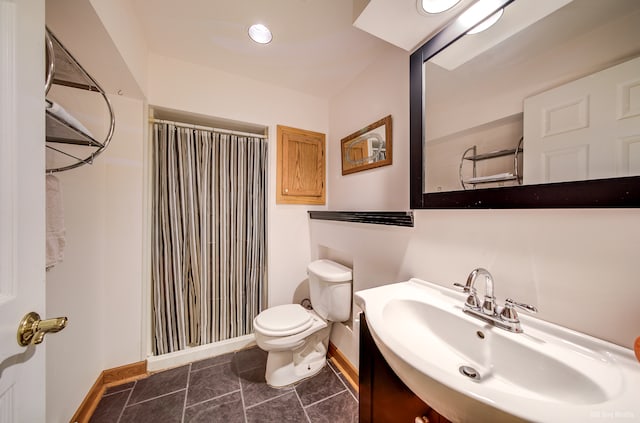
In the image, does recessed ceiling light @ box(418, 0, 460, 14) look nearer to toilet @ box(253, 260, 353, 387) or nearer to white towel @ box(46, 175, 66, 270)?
toilet @ box(253, 260, 353, 387)

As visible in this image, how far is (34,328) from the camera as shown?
0.46m

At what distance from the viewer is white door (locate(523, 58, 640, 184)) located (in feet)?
1.78

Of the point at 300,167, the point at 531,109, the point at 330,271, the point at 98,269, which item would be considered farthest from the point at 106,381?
the point at 531,109

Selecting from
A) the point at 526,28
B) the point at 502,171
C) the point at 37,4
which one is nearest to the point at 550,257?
the point at 502,171

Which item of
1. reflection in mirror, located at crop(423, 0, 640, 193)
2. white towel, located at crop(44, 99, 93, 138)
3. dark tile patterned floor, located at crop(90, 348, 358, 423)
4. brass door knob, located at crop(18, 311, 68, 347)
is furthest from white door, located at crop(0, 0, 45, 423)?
reflection in mirror, located at crop(423, 0, 640, 193)

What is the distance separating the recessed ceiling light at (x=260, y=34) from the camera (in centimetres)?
133

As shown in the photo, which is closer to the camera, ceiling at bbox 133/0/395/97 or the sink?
the sink

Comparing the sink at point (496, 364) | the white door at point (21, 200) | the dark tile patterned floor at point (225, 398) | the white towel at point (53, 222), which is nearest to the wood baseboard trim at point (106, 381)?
the dark tile patterned floor at point (225, 398)

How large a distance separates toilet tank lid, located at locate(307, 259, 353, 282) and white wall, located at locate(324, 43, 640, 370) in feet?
0.29

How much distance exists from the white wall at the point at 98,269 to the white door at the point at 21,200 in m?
0.73

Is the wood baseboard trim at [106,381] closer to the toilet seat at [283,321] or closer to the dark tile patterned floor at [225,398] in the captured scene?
the dark tile patterned floor at [225,398]

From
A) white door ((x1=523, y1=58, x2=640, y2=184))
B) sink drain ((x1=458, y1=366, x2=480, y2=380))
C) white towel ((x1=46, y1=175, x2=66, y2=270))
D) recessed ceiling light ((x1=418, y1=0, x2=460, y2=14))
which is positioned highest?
recessed ceiling light ((x1=418, y1=0, x2=460, y2=14))

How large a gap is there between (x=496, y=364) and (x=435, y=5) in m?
1.31

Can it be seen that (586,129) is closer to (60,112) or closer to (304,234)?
(60,112)
